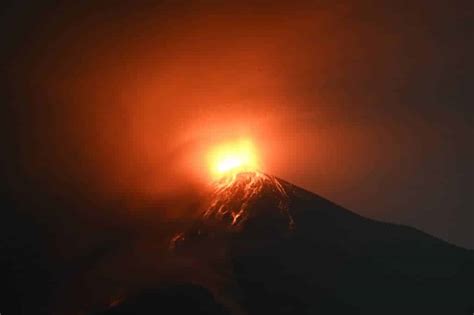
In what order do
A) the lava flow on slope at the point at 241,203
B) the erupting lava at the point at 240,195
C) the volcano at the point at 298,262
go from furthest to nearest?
1. the erupting lava at the point at 240,195
2. the lava flow on slope at the point at 241,203
3. the volcano at the point at 298,262

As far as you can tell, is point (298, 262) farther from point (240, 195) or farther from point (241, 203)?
point (240, 195)

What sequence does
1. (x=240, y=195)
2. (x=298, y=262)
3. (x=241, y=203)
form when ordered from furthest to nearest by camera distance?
(x=240, y=195), (x=241, y=203), (x=298, y=262)

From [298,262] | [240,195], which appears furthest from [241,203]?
[298,262]

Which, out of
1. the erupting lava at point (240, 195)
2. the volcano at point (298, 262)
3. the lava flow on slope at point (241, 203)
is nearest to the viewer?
the volcano at point (298, 262)

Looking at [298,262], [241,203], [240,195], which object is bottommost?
[298,262]

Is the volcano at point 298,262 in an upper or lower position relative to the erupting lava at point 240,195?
lower

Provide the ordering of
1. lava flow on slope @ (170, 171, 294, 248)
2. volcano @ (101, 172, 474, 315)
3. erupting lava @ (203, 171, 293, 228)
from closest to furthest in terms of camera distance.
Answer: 1. volcano @ (101, 172, 474, 315)
2. lava flow on slope @ (170, 171, 294, 248)
3. erupting lava @ (203, 171, 293, 228)

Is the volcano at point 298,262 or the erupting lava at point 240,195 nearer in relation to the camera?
the volcano at point 298,262

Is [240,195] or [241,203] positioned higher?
[240,195]
